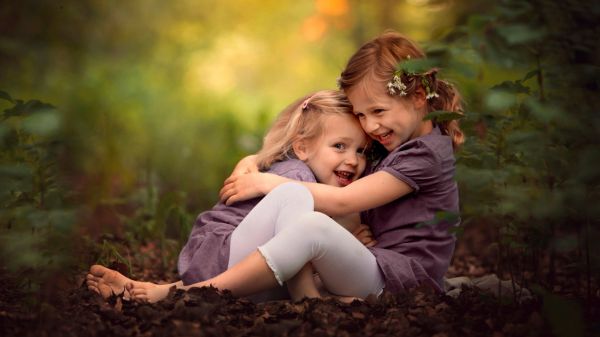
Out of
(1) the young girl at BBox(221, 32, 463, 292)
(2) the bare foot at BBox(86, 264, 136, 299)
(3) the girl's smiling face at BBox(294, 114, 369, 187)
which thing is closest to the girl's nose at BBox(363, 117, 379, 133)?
(1) the young girl at BBox(221, 32, 463, 292)

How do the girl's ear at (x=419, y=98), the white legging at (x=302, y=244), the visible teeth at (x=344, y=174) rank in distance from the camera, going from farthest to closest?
the visible teeth at (x=344, y=174) < the girl's ear at (x=419, y=98) < the white legging at (x=302, y=244)

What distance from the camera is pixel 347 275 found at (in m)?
2.82

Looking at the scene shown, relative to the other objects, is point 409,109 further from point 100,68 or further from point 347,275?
point 100,68

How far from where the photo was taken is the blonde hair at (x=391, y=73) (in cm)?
319

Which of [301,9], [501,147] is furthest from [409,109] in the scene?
[301,9]

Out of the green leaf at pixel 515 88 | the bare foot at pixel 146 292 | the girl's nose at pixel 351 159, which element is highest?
the green leaf at pixel 515 88

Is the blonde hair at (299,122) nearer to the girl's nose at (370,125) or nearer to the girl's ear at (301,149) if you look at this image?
the girl's ear at (301,149)

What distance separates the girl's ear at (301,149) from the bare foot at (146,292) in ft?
3.25

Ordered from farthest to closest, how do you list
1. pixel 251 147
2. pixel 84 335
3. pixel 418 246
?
pixel 251 147
pixel 418 246
pixel 84 335

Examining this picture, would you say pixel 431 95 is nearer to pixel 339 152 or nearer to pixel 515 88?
pixel 339 152

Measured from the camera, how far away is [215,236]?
10.00 feet

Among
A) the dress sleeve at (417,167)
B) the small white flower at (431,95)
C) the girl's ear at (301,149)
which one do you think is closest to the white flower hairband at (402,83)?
the small white flower at (431,95)

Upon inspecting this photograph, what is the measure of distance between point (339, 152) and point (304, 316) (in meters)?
1.03

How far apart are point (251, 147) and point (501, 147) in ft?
11.7
